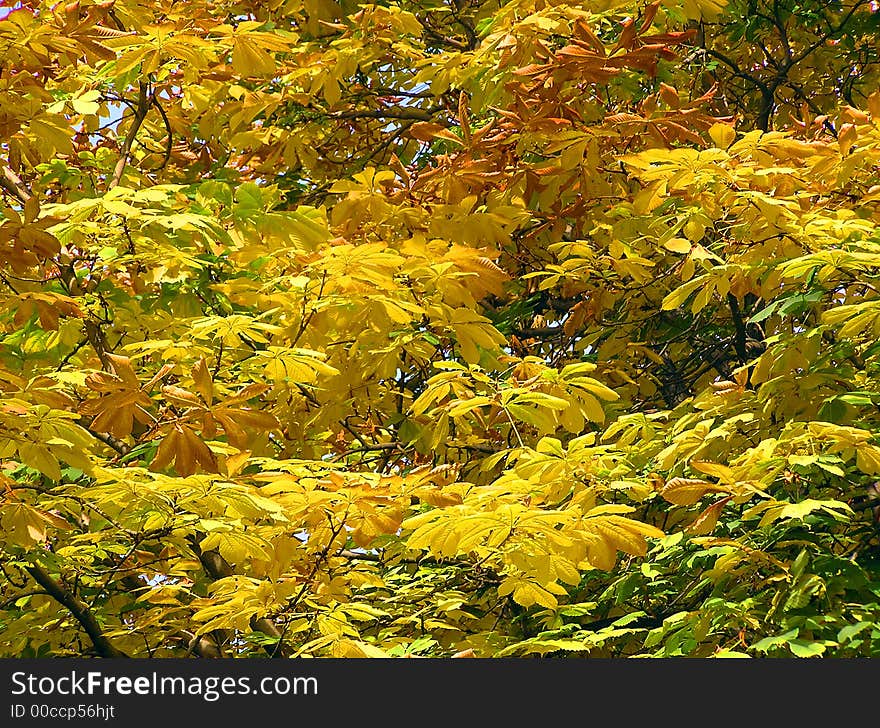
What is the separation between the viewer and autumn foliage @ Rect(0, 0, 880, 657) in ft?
11.6

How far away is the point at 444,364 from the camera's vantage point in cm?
416

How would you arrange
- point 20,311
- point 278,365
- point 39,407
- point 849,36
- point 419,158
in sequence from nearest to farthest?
point 39,407
point 278,365
point 20,311
point 849,36
point 419,158

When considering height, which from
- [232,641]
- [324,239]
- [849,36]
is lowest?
[232,641]

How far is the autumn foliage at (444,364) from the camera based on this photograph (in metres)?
3.52

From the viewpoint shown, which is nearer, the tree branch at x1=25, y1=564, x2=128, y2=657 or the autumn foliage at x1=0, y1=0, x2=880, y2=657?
the autumn foliage at x1=0, y1=0, x2=880, y2=657

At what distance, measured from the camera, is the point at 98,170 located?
5.78 metres

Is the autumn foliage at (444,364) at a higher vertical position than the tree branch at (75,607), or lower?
higher

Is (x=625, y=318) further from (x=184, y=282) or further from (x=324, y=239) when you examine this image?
(x=184, y=282)

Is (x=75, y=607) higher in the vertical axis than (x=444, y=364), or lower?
lower

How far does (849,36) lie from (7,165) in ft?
14.8

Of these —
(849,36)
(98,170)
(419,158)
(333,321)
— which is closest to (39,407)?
(333,321)

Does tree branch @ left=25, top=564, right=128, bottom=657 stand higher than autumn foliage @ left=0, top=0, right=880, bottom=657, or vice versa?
autumn foliage @ left=0, top=0, right=880, bottom=657

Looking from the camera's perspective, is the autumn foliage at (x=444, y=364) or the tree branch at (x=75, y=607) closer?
the autumn foliage at (x=444, y=364)

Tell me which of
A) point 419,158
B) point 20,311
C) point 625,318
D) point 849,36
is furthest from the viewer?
point 419,158
